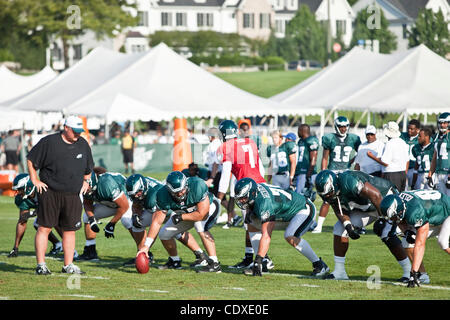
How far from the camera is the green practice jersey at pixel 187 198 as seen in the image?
9938 mm

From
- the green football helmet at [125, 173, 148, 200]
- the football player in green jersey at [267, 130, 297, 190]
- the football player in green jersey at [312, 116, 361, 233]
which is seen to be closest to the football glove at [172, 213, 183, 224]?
the green football helmet at [125, 173, 148, 200]

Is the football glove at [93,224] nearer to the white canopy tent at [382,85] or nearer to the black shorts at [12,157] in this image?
the black shorts at [12,157]

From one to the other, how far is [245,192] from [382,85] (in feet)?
65.9

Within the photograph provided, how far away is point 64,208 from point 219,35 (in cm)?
6904

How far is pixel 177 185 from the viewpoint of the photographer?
31.5ft

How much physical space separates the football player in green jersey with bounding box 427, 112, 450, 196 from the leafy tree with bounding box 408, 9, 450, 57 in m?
45.8

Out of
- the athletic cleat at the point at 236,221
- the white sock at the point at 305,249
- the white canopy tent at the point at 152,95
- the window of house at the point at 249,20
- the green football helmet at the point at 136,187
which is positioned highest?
the window of house at the point at 249,20

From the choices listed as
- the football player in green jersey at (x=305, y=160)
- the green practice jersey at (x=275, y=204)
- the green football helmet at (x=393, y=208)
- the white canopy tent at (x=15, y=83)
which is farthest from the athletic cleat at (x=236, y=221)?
the white canopy tent at (x=15, y=83)

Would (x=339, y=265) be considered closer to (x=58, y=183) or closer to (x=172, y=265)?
(x=172, y=265)

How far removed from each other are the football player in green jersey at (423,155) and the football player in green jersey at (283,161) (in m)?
2.36

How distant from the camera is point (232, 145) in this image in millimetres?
11711

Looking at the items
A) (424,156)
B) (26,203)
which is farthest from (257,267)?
(424,156)
